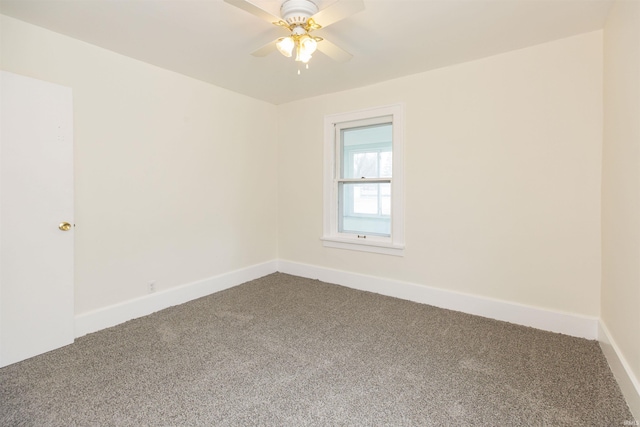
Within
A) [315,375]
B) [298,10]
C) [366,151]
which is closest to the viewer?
[298,10]

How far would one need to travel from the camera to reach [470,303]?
2.92 meters

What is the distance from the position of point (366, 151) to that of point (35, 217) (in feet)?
10.3

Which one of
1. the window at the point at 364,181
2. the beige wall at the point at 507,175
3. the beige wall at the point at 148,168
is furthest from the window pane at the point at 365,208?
the beige wall at the point at 148,168

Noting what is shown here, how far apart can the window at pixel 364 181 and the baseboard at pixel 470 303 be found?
38cm

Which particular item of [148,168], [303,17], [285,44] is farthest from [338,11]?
[148,168]

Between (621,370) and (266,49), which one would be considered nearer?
(621,370)

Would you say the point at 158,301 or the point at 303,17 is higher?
the point at 303,17

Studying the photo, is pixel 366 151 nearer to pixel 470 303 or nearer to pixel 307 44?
pixel 307 44

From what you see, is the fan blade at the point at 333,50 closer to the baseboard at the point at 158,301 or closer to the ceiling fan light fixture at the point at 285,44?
the ceiling fan light fixture at the point at 285,44

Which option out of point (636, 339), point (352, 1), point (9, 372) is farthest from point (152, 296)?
point (636, 339)

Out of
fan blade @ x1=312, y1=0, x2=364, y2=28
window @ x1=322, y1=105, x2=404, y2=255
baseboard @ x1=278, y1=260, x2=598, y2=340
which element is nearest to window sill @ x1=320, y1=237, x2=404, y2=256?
window @ x1=322, y1=105, x2=404, y2=255

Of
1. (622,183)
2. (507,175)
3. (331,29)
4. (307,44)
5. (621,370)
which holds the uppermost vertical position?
(331,29)

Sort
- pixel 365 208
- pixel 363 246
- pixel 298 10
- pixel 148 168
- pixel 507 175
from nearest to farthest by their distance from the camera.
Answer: pixel 298 10, pixel 507 175, pixel 148 168, pixel 363 246, pixel 365 208

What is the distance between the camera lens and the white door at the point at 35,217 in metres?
2.05
